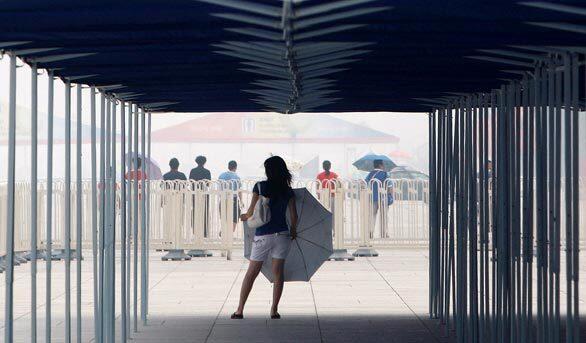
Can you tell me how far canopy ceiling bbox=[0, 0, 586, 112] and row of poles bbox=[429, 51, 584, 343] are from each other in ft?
0.99

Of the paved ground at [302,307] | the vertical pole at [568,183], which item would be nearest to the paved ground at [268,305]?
the paved ground at [302,307]

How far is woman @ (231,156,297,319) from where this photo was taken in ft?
45.4

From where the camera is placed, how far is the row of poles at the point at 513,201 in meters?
8.64

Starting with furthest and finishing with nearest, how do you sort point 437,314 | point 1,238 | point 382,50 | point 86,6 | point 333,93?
point 1,238 → point 437,314 → point 333,93 → point 382,50 → point 86,6

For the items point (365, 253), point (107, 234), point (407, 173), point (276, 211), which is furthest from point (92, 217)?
point (407, 173)

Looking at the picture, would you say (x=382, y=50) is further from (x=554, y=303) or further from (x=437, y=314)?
(x=437, y=314)

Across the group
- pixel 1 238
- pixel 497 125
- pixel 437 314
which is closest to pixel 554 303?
pixel 497 125

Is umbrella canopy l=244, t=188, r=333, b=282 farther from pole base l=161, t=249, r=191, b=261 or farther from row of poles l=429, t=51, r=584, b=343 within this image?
pole base l=161, t=249, r=191, b=261

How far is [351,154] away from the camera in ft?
224

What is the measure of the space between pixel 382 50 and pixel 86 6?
230cm

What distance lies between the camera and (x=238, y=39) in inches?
321

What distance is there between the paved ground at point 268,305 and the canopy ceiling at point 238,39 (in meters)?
2.58

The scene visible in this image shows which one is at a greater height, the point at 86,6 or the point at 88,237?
the point at 86,6

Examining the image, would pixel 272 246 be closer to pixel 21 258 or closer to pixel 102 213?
pixel 102 213
